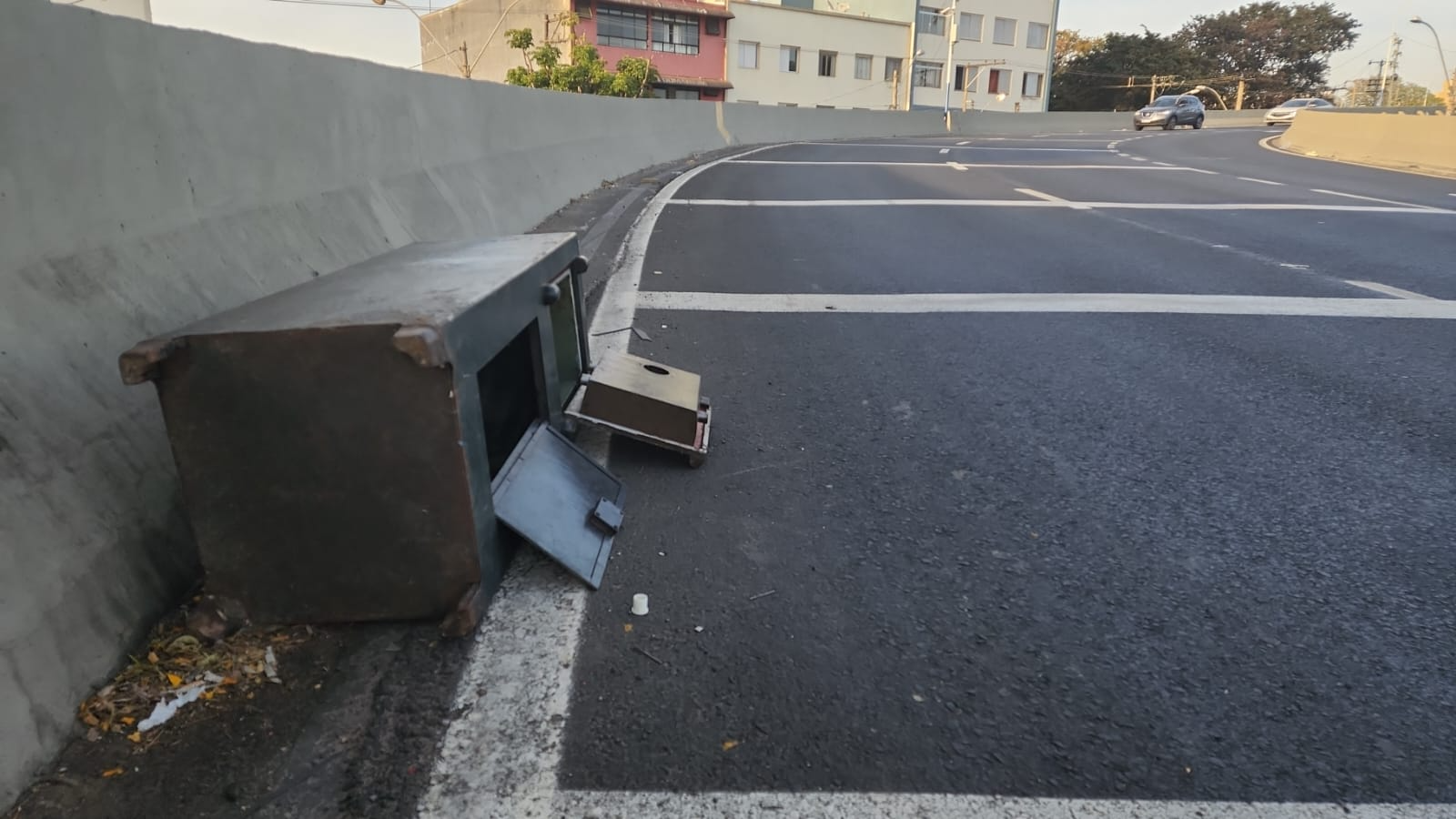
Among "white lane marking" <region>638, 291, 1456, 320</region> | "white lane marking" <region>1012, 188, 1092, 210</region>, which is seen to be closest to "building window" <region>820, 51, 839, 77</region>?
"white lane marking" <region>1012, 188, 1092, 210</region>

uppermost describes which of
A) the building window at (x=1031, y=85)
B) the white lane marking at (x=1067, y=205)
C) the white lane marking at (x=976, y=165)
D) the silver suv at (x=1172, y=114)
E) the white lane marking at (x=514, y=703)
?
the building window at (x=1031, y=85)

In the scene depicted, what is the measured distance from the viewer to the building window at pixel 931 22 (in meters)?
65.5

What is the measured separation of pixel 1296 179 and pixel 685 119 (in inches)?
561

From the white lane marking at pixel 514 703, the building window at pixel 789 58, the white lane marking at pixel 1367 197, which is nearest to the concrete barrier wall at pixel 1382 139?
the white lane marking at pixel 1367 197

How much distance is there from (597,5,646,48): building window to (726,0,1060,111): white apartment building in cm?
620

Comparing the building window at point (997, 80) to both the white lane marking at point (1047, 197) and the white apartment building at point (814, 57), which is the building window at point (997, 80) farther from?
the white lane marking at point (1047, 197)

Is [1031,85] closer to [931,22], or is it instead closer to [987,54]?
[987,54]

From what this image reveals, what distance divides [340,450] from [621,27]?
53689 mm

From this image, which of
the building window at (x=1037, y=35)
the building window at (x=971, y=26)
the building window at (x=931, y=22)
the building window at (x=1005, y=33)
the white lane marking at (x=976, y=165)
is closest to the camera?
the white lane marking at (x=976, y=165)

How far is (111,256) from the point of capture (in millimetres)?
2824

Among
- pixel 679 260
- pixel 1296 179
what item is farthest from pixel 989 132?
pixel 679 260

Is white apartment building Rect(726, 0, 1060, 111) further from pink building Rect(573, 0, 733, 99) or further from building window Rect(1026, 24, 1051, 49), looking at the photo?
pink building Rect(573, 0, 733, 99)

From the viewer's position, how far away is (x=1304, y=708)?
2.37 meters

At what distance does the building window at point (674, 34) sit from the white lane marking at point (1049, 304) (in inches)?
1967
